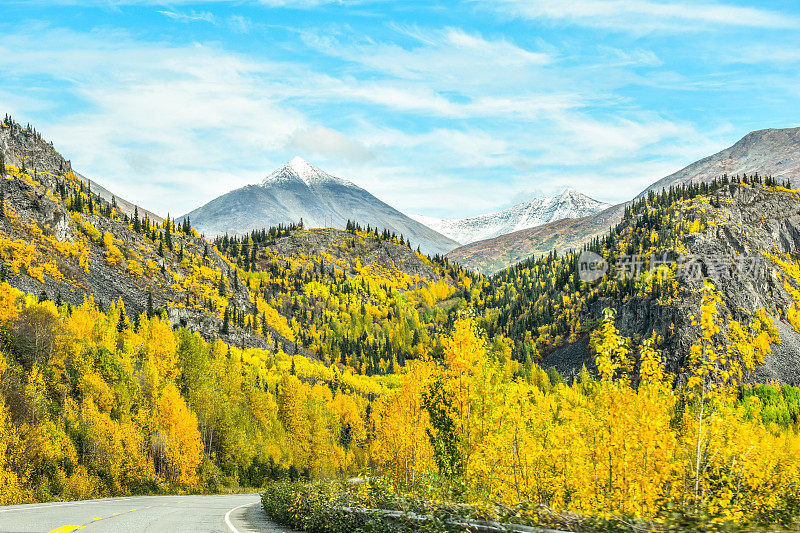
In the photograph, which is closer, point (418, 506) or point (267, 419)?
point (418, 506)

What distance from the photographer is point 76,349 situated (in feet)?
224

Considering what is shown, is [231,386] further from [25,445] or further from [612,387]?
[612,387]

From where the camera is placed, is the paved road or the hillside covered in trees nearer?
the hillside covered in trees

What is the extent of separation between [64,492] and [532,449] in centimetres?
4202

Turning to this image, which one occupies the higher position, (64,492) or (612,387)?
(612,387)

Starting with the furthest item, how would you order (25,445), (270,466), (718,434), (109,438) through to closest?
(270,466)
(109,438)
(25,445)
(718,434)

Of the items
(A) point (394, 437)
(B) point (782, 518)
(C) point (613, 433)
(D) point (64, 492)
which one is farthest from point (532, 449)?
(D) point (64, 492)

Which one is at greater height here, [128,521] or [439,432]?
[439,432]

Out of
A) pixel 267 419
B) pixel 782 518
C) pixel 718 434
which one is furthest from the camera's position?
pixel 267 419

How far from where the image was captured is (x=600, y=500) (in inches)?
606

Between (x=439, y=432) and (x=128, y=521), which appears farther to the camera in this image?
(x=439, y=432)

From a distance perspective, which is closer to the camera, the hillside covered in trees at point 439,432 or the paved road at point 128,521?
the hillside covered in trees at point 439,432

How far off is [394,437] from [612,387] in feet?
73.4

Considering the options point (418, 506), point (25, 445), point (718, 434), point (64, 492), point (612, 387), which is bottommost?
point (64, 492)
